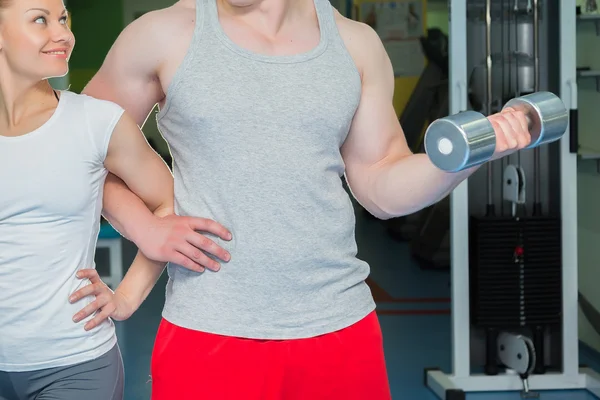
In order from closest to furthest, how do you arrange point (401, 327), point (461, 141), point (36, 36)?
point (461, 141) < point (36, 36) < point (401, 327)

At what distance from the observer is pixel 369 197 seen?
1.45 meters

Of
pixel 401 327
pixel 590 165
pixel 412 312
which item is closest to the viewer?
pixel 590 165

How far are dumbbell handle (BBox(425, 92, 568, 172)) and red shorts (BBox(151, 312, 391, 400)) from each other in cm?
36

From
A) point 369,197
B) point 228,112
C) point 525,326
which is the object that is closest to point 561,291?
point 525,326

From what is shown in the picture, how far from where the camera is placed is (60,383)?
4.27 ft

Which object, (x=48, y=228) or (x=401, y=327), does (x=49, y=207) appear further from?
(x=401, y=327)

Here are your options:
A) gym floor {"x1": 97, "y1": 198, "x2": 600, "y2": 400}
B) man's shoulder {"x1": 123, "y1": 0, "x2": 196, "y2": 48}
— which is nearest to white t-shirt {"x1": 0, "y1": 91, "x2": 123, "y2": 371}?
man's shoulder {"x1": 123, "y1": 0, "x2": 196, "y2": 48}

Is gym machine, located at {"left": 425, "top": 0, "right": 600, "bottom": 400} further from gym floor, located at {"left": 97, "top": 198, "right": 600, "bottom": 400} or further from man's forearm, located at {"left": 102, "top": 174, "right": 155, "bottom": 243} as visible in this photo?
man's forearm, located at {"left": 102, "top": 174, "right": 155, "bottom": 243}

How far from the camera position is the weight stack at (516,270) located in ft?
12.6

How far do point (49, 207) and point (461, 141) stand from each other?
0.60m

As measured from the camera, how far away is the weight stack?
3842mm

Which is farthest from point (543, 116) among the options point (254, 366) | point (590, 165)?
point (590, 165)

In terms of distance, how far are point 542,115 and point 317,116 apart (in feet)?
1.07

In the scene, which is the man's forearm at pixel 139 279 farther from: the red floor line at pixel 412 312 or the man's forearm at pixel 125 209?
the red floor line at pixel 412 312
